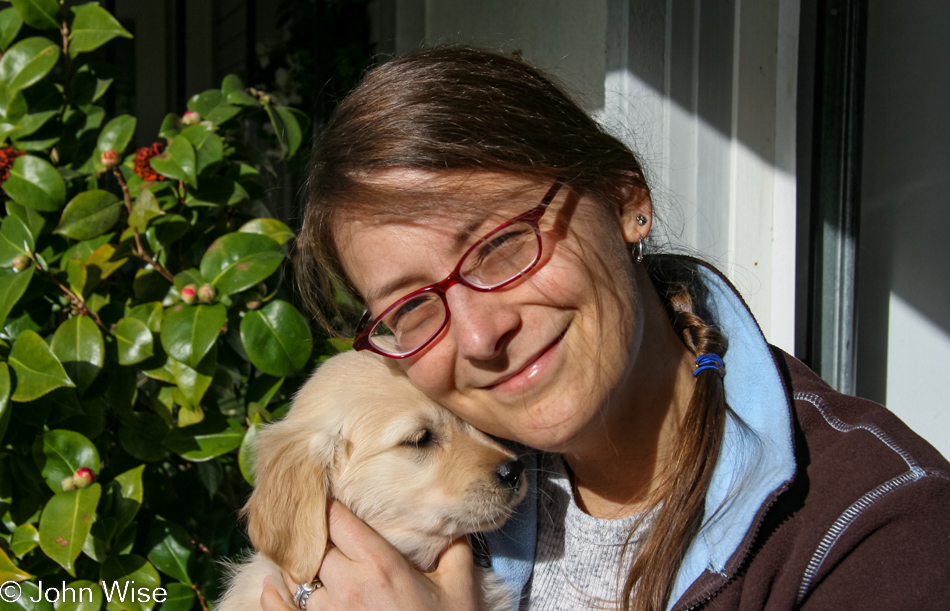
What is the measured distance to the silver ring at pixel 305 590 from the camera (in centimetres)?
158

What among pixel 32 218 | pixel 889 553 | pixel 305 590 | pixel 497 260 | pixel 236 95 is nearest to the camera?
pixel 889 553

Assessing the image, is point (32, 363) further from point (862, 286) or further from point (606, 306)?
point (862, 286)

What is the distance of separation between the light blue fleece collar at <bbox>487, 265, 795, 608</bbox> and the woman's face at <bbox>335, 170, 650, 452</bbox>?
259 mm

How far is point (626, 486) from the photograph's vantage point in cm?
158

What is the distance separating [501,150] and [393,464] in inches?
35.1

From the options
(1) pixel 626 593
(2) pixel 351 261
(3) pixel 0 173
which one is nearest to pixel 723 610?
(1) pixel 626 593

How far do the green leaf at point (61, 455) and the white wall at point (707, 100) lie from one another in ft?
5.86

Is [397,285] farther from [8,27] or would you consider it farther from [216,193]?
[8,27]

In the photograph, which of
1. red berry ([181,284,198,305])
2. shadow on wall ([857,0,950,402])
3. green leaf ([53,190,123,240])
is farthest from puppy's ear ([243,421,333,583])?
shadow on wall ([857,0,950,402])

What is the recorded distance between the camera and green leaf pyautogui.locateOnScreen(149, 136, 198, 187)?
189cm

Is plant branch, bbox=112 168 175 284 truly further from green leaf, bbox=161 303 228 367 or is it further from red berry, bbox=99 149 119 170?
green leaf, bbox=161 303 228 367

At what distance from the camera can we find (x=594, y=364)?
127cm

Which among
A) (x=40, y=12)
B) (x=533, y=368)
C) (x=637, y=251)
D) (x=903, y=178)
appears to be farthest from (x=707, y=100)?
(x=40, y=12)

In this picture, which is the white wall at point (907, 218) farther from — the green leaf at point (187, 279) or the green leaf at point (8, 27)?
the green leaf at point (8, 27)
